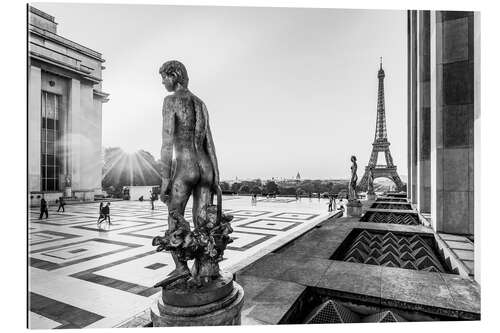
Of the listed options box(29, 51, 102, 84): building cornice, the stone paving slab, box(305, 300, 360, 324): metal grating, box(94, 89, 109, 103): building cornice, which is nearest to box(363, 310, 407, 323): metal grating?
the stone paving slab

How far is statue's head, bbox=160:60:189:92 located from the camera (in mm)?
3092

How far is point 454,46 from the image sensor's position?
7.01 m

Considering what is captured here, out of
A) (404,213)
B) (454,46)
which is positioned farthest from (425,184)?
(454,46)

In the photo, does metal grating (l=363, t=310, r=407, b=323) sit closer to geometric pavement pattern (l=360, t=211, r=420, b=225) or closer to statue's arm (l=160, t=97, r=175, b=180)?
statue's arm (l=160, t=97, r=175, b=180)

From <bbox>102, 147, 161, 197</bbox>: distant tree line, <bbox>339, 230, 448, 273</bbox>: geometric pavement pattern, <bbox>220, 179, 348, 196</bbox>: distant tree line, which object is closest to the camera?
<bbox>339, 230, 448, 273</bbox>: geometric pavement pattern

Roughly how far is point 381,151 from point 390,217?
130ft

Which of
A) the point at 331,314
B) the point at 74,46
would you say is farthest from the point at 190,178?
the point at 74,46

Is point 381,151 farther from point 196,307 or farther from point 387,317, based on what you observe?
point 196,307

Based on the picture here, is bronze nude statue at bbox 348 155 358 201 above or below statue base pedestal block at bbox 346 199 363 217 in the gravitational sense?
above

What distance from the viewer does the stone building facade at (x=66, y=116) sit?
79.6 feet

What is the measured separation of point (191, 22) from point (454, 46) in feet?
21.0

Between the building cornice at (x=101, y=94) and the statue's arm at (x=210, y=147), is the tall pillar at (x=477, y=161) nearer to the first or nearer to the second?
the statue's arm at (x=210, y=147)

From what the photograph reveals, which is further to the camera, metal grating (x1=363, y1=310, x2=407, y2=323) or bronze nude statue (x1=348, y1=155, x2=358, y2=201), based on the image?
bronze nude statue (x1=348, y1=155, x2=358, y2=201)
